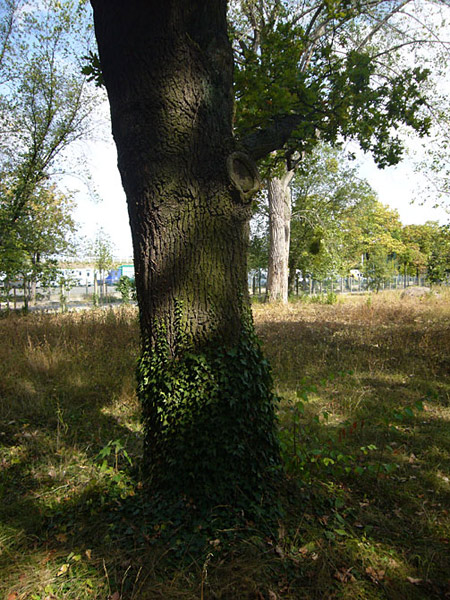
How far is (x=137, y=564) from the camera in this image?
7.60ft

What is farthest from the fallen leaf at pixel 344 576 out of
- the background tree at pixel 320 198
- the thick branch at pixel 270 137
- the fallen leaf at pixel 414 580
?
the background tree at pixel 320 198

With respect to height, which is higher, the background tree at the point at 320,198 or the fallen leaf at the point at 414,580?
the background tree at the point at 320,198

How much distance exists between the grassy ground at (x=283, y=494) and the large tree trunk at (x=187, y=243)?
410 millimetres

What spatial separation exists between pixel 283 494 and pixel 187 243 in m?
2.01

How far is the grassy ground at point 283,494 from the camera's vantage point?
88.4 inches

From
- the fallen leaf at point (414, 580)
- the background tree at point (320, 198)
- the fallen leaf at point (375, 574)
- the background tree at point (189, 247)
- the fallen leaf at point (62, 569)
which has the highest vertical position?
the background tree at point (320, 198)

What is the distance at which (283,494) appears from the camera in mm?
2873

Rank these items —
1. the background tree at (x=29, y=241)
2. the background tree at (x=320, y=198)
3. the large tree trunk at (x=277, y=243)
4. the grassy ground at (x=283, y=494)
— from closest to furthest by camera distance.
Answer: the grassy ground at (x=283, y=494) < the background tree at (x=29, y=241) < the large tree trunk at (x=277, y=243) < the background tree at (x=320, y=198)

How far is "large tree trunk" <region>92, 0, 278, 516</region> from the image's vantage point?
271 centimetres

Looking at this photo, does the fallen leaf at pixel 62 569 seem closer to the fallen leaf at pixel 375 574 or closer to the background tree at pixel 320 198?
the fallen leaf at pixel 375 574

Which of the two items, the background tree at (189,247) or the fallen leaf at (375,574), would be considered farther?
the background tree at (189,247)

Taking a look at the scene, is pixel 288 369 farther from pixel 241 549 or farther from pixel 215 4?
pixel 215 4

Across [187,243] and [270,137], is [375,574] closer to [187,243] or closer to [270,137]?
[187,243]

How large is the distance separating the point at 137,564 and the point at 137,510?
41cm
